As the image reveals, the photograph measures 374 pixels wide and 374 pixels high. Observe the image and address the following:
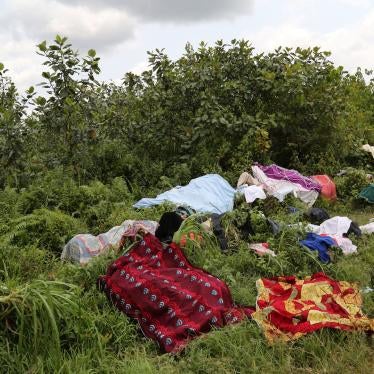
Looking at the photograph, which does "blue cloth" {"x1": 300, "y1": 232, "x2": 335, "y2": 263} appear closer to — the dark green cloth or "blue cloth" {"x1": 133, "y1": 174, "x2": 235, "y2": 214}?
"blue cloth" {"x1": 133, "y1": 174, "x2": 235, "y2": 214}

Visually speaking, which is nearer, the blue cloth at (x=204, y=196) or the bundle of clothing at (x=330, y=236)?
the bundle of clothing at (x=330, y=236)

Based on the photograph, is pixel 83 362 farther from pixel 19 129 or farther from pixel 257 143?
pixel 257 143

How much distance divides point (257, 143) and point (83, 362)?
16.7 feet

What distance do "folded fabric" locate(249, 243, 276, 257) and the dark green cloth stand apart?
9.13 ft

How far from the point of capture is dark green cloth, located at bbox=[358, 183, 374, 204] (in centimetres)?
647

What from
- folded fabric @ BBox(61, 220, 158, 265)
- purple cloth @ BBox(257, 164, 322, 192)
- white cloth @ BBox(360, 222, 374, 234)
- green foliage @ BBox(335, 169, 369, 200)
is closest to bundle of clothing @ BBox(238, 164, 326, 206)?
purple cloth @ BBox(257, 164, 322, 192)

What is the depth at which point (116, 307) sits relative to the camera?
339 cm

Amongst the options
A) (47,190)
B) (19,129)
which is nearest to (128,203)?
(47,190)

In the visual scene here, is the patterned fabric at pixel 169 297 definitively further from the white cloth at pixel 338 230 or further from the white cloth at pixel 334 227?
the white cloth at pixel 334 227

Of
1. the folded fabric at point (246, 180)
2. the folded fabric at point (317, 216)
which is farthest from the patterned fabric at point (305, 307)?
the folded fabric at point (246, 180)

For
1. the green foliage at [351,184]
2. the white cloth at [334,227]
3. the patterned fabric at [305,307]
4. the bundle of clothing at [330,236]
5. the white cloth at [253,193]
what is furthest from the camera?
the green foliage at [351,184]

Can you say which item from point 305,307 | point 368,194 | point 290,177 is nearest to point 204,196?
point 290,177

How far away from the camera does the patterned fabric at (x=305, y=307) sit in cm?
297

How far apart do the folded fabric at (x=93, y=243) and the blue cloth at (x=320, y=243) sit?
1461 millimetres
